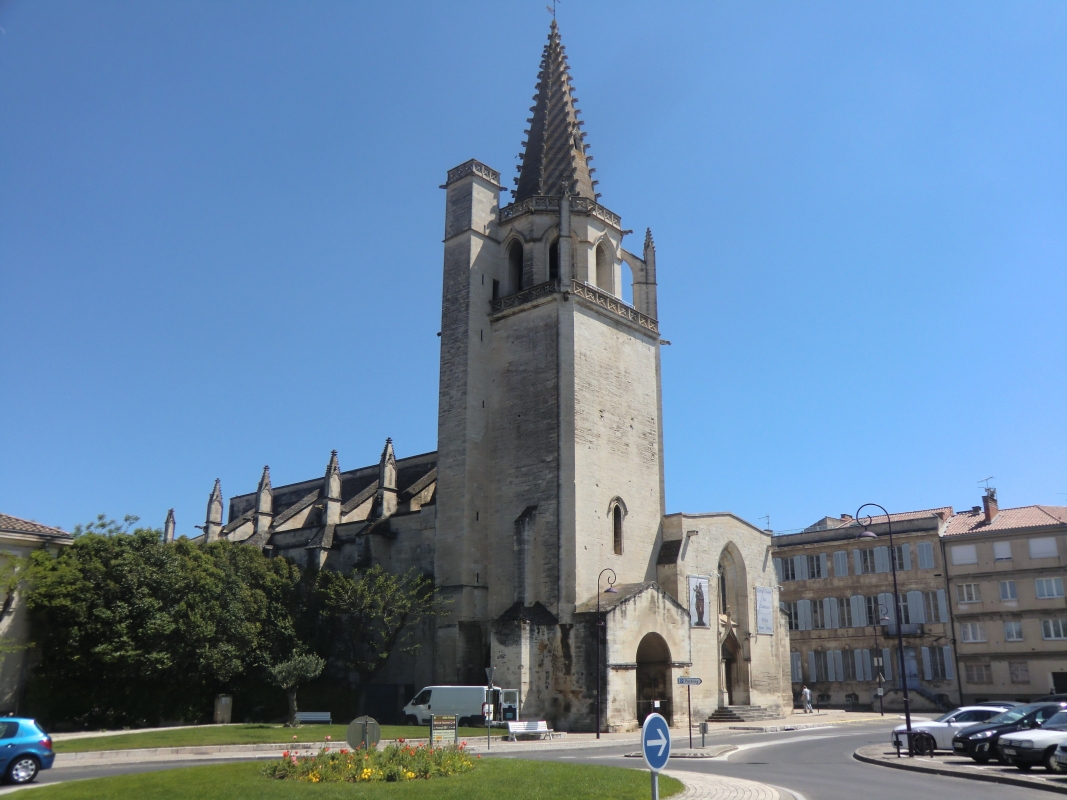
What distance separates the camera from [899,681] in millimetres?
44969

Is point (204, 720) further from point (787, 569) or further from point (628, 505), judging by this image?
point (787, 569)

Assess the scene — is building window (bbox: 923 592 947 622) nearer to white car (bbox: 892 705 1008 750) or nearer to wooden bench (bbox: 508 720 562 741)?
white car (bbox: 892 705 1008 750)

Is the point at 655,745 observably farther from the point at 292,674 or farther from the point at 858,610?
the point at 858,610

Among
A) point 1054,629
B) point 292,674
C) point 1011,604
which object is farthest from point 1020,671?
point 292,674

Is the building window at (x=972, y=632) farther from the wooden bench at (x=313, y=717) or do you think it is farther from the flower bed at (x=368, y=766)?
the flower bed at (x=368, y=766)

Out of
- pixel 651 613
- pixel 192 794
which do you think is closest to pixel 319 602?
pixel 651 613

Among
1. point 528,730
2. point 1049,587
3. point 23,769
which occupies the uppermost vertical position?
point 1049,587

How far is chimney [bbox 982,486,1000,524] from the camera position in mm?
46487

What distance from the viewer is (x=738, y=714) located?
35594mm

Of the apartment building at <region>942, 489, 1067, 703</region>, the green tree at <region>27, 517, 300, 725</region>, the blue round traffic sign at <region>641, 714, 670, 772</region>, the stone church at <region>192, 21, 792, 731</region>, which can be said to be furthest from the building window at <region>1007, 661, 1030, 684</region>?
the blue round traffic sign at <region>641, 714, 670, 772</region>

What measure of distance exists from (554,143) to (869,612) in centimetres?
2935

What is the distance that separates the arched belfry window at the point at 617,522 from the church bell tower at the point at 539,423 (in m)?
0.07

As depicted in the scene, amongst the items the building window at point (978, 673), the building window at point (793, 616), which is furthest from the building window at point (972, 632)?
the building window at point (793, 616)

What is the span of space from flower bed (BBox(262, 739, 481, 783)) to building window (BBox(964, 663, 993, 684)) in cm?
3694
